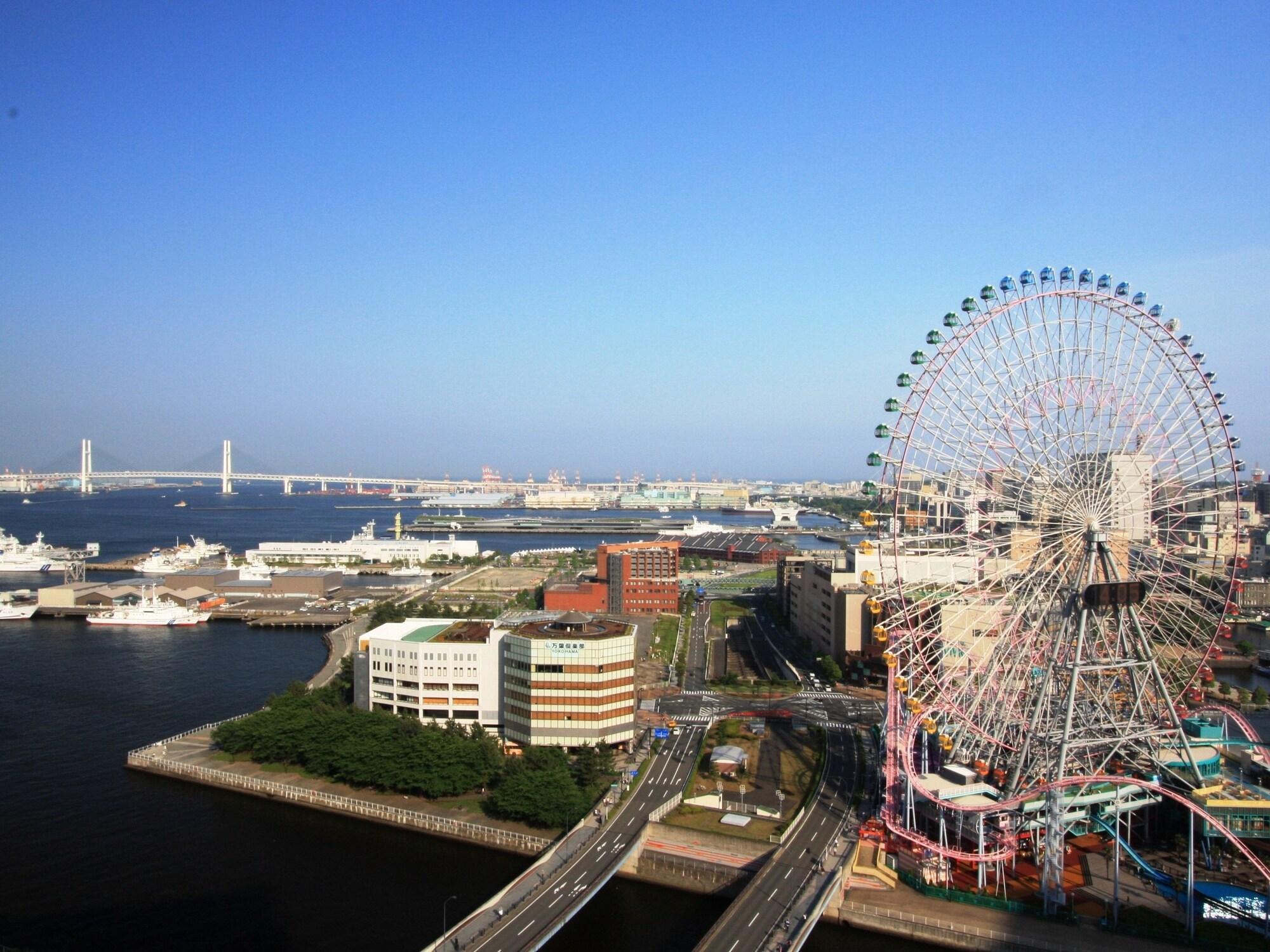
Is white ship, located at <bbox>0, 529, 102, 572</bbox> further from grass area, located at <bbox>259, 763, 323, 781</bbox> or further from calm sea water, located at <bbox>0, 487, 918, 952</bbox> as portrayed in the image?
grass area, located at <bbox>259, 763, 323, 781</bbox>

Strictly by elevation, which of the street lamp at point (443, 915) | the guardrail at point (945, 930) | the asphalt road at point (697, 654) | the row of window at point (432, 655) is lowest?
the street lamp at point (443, 915)

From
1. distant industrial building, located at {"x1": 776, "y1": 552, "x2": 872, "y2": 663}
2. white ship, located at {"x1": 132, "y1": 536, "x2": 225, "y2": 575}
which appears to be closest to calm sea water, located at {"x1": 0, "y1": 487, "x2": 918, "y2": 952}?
distant industrial building, located at {"x1": 776, "y1": 552, "x2": 872, "y2": 663}

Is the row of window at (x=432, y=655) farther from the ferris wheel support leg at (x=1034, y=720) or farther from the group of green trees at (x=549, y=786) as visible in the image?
the ferris wheel support leg at (x=1034, y=720)

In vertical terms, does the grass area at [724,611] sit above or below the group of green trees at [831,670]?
below

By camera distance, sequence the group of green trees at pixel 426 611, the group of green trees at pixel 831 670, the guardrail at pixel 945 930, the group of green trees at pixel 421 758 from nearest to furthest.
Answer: the guardrail at pixel 945 930 < the group of green trees at pixel 421 758 < the group of green trees at pixel 831 670 < the group of green trees at pixel 426 611

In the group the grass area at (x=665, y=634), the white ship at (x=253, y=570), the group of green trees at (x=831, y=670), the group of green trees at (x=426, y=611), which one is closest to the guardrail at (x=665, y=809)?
the group of green trees at (x=831, y=670)

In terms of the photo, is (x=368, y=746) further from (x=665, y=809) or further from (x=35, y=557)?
(x=35, y=557)
